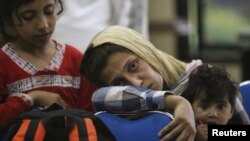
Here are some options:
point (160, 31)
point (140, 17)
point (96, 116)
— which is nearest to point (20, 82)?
point (96, 116)

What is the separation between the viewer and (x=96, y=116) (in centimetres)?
139

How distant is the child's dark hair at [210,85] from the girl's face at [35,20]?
0.45 meters

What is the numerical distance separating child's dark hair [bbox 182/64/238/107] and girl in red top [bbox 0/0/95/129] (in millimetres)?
338

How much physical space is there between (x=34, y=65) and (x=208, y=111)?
1.79ft

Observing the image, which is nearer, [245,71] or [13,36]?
[13,36]

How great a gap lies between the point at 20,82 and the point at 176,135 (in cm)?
57

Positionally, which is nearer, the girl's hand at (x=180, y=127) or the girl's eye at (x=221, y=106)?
the girl's hand at (x=180, y=127)

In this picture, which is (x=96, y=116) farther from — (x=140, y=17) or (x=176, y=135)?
(x=140, y=17)

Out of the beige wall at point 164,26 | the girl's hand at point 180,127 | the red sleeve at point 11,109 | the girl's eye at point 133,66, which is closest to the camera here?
the girl's hand at point 180,127

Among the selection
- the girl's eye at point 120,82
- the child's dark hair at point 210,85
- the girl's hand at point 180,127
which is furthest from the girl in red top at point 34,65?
the girl's hand at point 180,127

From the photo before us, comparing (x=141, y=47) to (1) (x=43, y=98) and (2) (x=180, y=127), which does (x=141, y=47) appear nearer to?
(1) (x=43, y=98)

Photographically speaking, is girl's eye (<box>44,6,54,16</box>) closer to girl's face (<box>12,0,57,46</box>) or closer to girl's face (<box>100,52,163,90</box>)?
girl's face (<box>12,0,57,46</box>)

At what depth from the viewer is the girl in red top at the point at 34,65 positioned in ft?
5.26

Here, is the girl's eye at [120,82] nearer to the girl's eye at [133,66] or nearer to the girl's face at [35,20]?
the girl's eye at [133,66]
